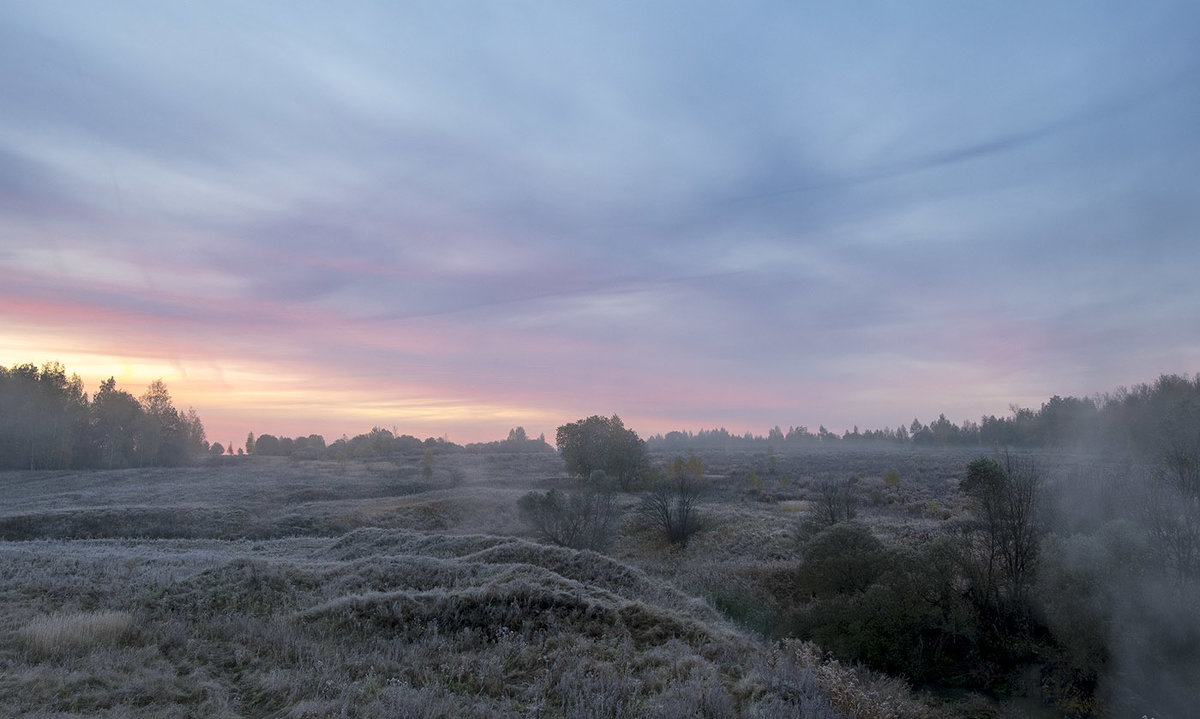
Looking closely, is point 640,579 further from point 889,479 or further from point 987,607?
point 889,479

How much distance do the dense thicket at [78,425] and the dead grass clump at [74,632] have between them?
8684cm

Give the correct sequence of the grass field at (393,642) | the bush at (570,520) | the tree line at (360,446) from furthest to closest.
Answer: the tree line at (360,446)
the bush at (570,520)
the grass field at (393,642)

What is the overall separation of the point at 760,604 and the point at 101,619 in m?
20.7

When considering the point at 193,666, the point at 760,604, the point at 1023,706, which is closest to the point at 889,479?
the point at 760,604

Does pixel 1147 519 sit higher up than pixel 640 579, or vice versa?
pixel 1147 519

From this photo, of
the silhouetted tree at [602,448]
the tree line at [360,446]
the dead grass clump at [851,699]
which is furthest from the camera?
the tree line at [360,446]

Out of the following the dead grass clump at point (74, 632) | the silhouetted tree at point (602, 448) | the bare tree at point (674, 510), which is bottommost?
the bare tree at point (674, 510)

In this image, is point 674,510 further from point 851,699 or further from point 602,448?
point 851,699

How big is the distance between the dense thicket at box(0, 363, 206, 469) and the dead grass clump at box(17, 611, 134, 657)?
86.8m

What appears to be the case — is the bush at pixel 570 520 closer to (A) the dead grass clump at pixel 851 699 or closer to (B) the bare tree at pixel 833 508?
(B) the bare tree at pixel 833 508

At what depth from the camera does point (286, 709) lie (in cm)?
782

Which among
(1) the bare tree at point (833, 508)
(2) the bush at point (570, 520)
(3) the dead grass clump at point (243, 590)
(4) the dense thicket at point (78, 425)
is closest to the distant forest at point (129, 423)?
(4) the dense thicket at point (78, 425)

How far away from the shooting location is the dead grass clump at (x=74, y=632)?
9.04 metres

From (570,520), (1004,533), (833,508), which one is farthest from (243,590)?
(833,508)
